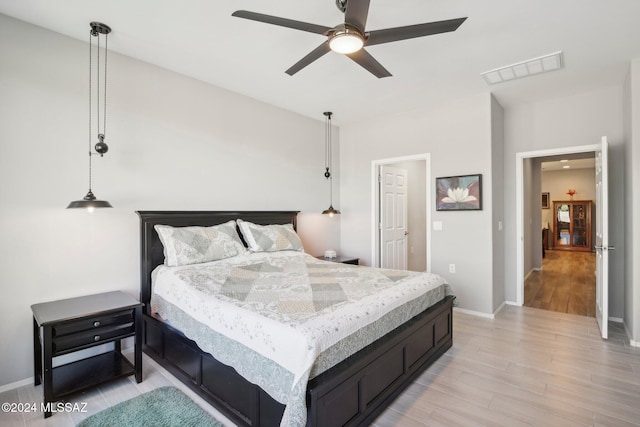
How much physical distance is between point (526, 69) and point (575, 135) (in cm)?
137

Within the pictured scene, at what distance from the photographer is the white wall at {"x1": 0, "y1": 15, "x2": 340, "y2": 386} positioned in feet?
7.98

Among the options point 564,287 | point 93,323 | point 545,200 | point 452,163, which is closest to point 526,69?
point 452,163

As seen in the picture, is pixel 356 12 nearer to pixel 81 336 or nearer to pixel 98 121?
pixel 98 121

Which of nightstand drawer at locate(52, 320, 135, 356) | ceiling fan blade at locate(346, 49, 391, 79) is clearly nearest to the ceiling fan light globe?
ceiling fan blade at locate(346, 49, 391, 79)

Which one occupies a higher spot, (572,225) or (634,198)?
(634,198)

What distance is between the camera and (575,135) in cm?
395

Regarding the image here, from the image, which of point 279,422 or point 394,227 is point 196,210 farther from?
point 394,227

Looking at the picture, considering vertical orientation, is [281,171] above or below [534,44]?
below

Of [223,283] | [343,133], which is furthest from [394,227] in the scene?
[223,283]

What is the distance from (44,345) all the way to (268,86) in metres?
3.09

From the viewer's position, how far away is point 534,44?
9.11ft

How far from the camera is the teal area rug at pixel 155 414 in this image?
1.99m

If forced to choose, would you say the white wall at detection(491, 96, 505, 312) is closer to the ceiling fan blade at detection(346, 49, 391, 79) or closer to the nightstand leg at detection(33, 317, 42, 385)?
the ceiling fan blade at detection(346, 49, 391, 79)

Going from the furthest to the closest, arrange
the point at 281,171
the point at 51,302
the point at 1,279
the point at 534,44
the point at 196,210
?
the point at 281,171
the point at 196,210
the point at 534,44
the point at 51,302
the point at 1,279
